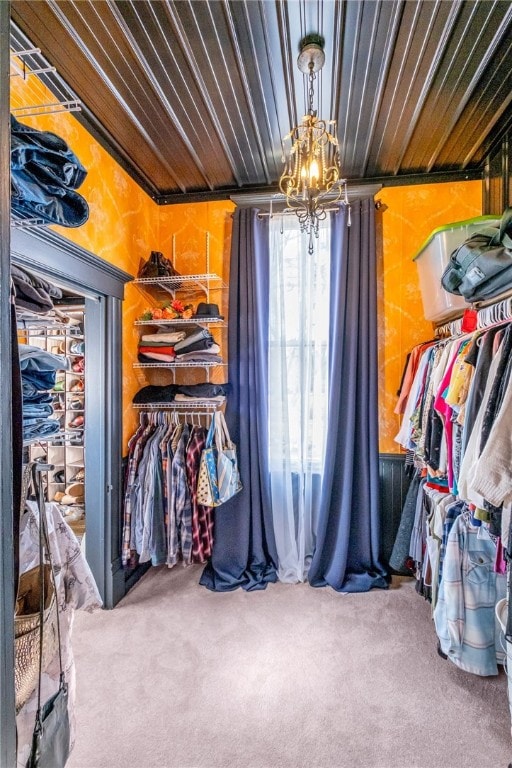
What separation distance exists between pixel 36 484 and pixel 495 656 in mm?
2072

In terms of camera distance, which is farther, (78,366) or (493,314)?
(78,366)

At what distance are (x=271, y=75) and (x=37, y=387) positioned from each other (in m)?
1.68

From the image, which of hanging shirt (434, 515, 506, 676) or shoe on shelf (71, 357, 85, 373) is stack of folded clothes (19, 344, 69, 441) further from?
shoe on shelf (71, 357, 85, 373)

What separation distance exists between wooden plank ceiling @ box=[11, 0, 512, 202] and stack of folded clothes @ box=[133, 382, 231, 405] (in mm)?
1447

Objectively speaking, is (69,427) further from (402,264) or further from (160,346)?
(402,264)

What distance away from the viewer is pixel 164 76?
1.61 m

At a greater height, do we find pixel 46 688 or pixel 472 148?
pixel 472 148

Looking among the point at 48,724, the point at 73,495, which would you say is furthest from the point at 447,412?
the point at 73,495

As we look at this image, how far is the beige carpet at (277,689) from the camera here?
4.32 ft

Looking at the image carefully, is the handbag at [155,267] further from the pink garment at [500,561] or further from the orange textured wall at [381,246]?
the pink garment at [500,561]

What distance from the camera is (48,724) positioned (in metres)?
0.99

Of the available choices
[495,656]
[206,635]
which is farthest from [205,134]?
[495,656]

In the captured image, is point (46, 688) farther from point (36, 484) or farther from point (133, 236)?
point (133, 236)

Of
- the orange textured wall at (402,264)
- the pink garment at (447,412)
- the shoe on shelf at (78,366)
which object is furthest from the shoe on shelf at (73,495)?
the pink garment at (447,412)
